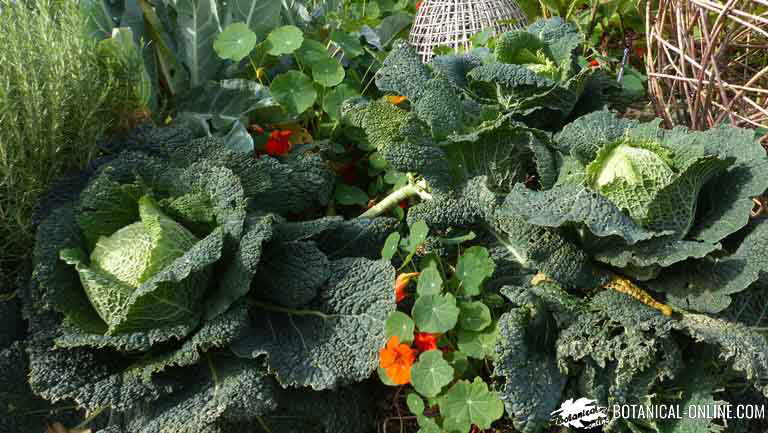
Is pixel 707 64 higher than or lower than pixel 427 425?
higher

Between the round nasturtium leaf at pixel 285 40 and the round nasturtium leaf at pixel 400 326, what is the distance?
1177 millimetres

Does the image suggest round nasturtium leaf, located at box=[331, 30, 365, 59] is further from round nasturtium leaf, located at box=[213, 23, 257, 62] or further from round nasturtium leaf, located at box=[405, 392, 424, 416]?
round nasturtium leaf, located at box=[405, 392, 424, 416]

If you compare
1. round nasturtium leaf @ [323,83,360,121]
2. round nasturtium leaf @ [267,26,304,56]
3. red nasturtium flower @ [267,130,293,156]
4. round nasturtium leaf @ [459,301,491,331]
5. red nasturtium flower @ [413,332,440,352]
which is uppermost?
round nasturtium leaf @ [267,26,304,56]

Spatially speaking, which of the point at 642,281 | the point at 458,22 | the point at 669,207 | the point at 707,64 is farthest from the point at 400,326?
the point at 458,22

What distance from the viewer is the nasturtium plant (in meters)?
1.79

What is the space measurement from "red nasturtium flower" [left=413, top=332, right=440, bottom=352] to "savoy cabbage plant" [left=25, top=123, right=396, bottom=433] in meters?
0.11

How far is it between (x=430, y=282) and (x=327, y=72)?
3.47ft

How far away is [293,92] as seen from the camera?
2545 millimetres

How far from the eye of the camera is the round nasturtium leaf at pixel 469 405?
69.7 inches

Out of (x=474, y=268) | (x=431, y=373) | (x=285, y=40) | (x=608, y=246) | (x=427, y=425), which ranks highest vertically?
(x=285, y=40)

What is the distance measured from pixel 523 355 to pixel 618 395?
0.85 ft

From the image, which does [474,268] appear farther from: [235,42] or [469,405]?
[235,42]

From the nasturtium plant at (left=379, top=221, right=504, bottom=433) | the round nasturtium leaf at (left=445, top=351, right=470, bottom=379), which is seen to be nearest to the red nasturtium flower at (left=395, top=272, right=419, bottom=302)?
the nasturtium plant at (left=379, top=221, right=504, bottom=433)

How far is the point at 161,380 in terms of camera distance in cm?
182
